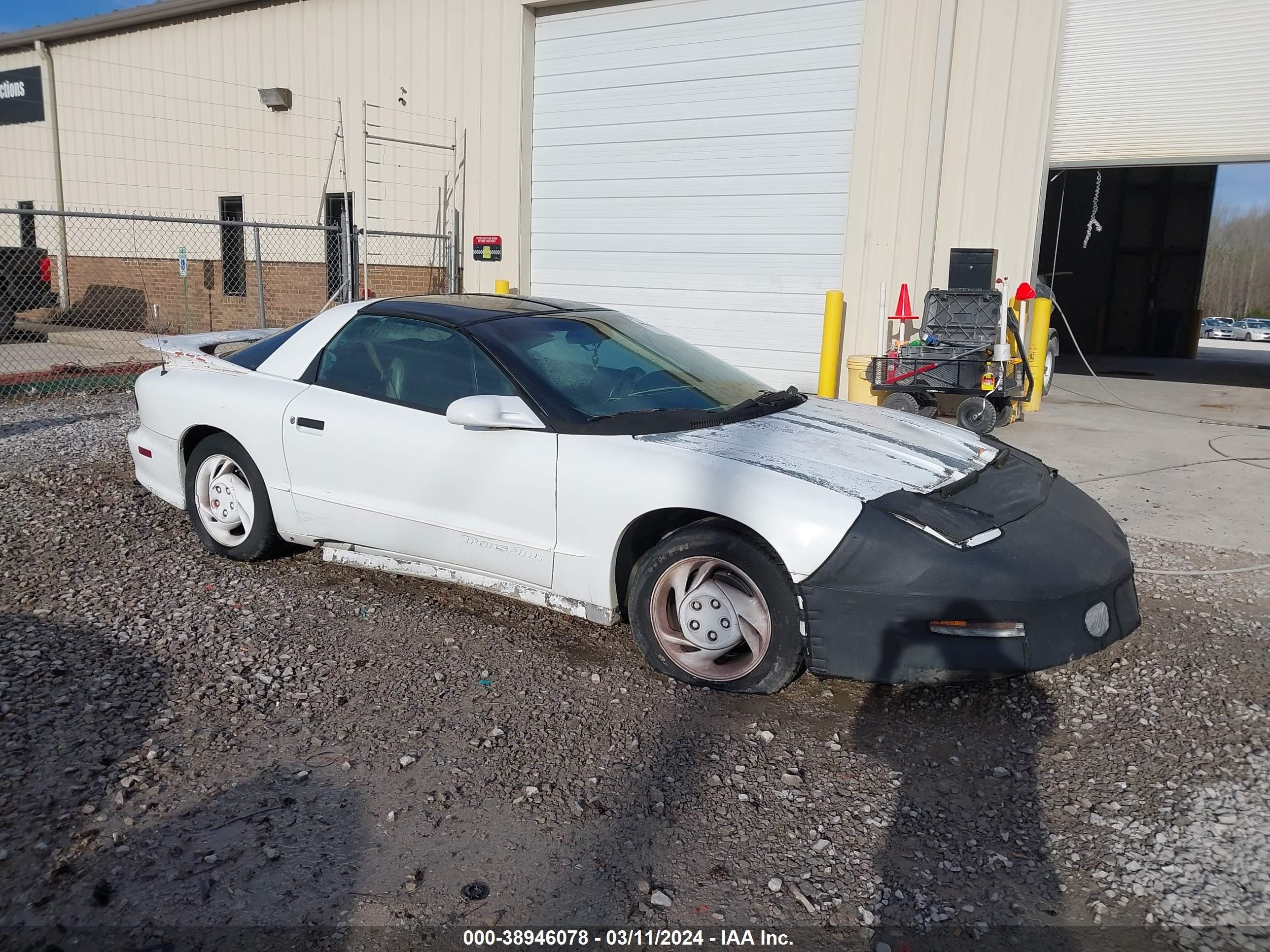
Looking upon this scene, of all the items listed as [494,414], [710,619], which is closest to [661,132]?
[494,414]

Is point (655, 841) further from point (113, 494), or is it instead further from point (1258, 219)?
point (1258, 219)

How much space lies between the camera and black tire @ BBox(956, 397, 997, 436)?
8.92m

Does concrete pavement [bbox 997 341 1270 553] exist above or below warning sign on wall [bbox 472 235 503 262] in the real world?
below

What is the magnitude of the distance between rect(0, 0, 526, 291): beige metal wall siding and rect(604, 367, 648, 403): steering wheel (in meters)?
9.43

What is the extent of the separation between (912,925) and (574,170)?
38.6 ft

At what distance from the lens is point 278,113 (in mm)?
15492

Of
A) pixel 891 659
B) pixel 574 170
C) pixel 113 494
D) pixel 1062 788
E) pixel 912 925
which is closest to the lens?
pixel 912 925

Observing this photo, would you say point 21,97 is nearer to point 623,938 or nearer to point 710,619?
point 710,619

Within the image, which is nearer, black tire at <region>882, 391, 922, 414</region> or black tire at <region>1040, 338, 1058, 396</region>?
black tire at <region>882, 391, 922, 414</region>

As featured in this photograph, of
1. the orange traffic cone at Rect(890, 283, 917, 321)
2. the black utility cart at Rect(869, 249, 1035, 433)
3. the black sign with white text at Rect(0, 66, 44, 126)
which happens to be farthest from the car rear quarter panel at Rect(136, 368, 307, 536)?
the black sign with white text at Rect(0, 66, 44, 126)

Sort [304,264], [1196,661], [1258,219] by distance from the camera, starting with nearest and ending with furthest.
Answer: [1196,661] < [304,264] < [1258,219]

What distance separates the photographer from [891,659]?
3.18m

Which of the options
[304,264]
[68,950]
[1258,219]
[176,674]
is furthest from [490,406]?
[1258,219]

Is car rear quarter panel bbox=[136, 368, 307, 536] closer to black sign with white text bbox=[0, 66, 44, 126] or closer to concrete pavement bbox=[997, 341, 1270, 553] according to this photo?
concrete pavement bbox=[997, 341, 1270, 553]
